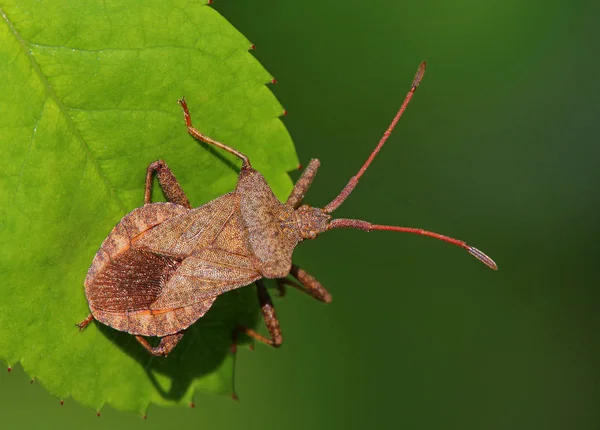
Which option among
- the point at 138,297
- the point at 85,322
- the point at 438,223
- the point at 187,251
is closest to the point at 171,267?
the point at 187,251

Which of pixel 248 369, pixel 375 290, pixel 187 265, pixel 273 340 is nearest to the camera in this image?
pixel 187 265

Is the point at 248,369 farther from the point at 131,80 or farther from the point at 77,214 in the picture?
the point at 131,80

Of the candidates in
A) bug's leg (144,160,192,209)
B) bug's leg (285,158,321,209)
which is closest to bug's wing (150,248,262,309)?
bug's leg (144,160,192,209)

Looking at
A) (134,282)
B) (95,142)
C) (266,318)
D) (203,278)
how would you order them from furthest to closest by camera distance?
(266,318), (203,278), (134,282), (95,142)

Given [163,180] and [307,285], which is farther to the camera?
[307,285]

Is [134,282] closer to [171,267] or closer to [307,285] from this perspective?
[171,267]

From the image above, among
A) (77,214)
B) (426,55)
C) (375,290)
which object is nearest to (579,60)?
(426,55)

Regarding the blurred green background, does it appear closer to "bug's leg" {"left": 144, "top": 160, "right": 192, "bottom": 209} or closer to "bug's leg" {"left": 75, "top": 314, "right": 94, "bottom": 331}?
"bug's leg" {"left": 75, "top": 314, "right": 94, "bottom": 331}
